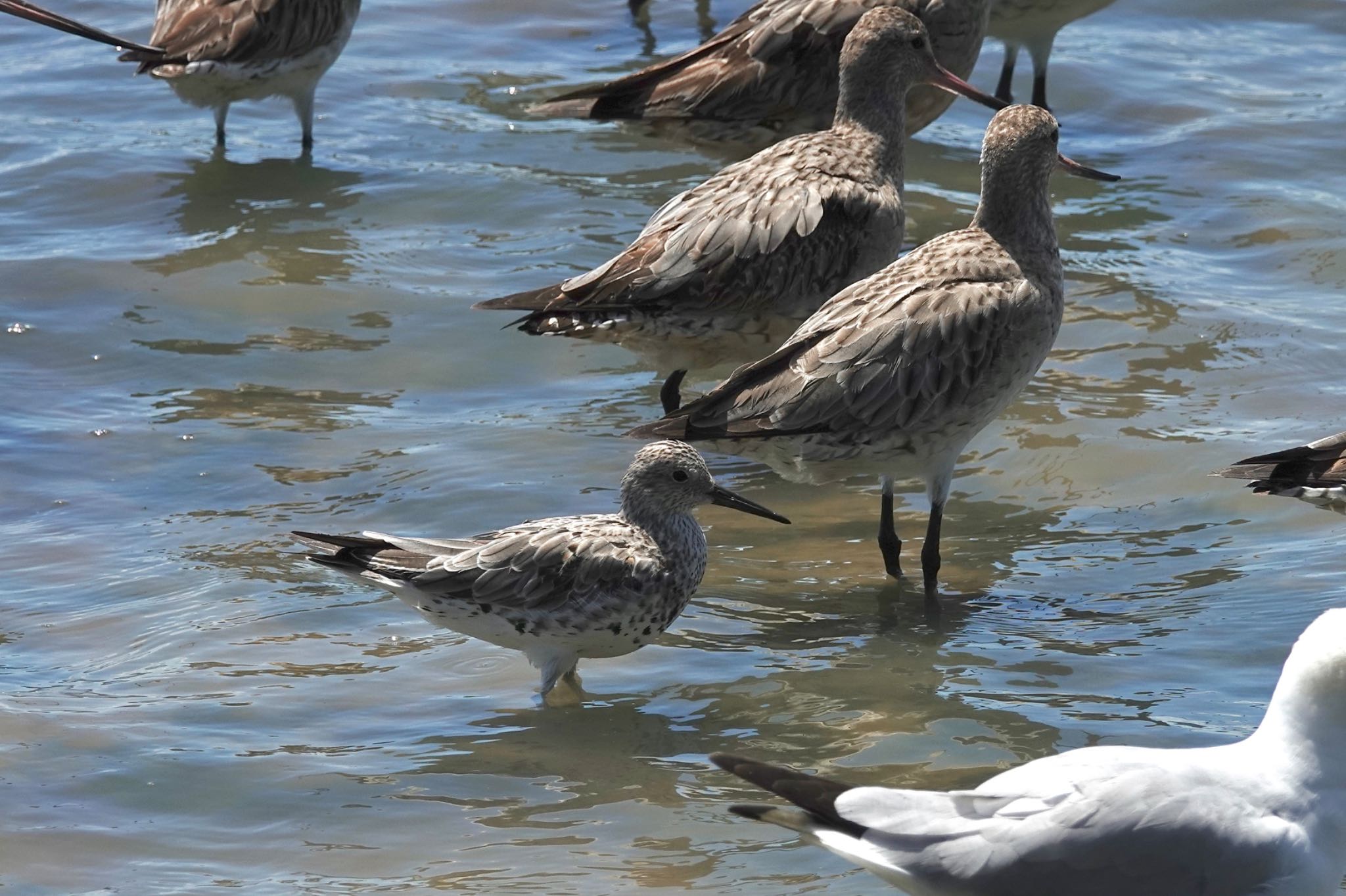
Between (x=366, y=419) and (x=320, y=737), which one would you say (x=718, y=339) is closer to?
(x=366, y=419)

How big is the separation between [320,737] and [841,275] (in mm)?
3359

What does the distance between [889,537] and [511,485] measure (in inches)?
65.4

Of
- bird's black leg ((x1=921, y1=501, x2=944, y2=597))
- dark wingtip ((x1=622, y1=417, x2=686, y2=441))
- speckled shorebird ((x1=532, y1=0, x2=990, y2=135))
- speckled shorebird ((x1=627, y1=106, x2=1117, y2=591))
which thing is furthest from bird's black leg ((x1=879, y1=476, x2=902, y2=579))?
speckled shorebird ((x1=532, y1=0, x2=990, y2=135))

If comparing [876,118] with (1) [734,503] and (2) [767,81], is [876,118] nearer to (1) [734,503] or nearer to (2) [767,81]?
(2) [767,81]

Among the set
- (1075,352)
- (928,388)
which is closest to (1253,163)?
(1075,352)

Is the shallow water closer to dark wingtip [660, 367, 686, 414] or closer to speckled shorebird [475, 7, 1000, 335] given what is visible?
dark wingtip [660, 367, 686, 414]

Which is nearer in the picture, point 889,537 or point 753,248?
point 889,537

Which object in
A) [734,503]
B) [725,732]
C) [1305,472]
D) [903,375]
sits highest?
[903,375]

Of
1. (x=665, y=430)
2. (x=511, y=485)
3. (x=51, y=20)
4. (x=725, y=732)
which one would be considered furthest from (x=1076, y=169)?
(x=51, y=20)

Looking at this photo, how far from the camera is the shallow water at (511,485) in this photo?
5.80m

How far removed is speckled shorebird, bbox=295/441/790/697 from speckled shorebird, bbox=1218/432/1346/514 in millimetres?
1902

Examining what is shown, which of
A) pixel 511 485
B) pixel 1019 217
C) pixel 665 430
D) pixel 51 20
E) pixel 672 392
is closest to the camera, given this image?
pixel 665 430

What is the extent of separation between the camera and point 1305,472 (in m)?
6.60

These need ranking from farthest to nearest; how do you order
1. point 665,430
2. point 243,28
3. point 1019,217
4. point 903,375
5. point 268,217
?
point 243,28 → point 268,217 → point 1019,217 → point 665,430 → point 903,375
